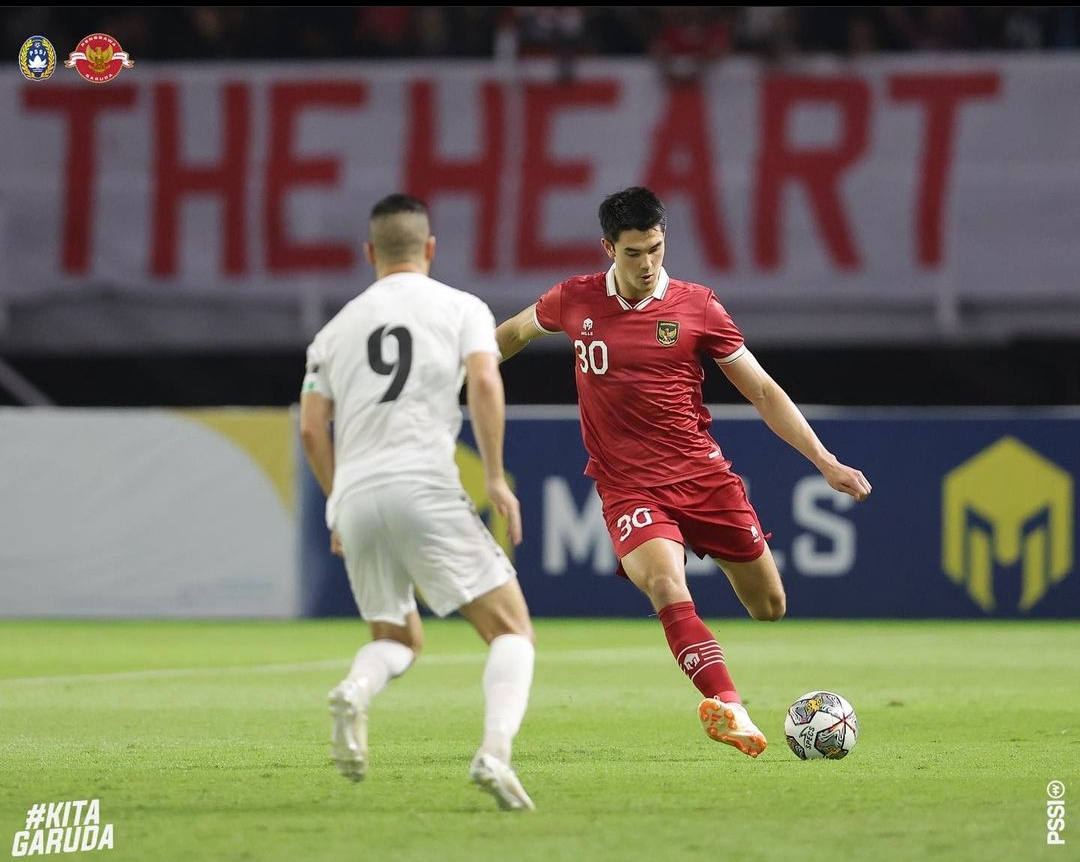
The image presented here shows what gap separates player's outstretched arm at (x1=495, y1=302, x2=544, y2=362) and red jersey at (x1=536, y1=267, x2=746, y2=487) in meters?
0.22

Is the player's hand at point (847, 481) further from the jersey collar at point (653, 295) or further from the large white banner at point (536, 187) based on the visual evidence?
the large white banner at point (536, 187)

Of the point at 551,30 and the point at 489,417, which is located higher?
the point at 551,30

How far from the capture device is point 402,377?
5844mm

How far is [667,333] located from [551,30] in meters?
10.1

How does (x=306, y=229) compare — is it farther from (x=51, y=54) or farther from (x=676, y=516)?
(x=676, y=516)

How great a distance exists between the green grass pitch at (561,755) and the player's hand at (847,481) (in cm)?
99

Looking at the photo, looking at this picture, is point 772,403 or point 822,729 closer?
point 822,729

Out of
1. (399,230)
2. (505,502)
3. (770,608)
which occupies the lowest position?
(770,608)

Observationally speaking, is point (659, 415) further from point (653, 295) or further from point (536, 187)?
point (536, 187)

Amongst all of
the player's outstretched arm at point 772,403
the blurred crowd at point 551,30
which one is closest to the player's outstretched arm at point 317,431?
the player's outstretched arm at point 772,403

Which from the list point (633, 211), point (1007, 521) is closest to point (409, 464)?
point (633, 211)

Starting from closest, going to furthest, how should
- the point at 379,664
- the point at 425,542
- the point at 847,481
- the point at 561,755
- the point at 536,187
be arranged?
the point at 425,542
the point at 379,664
the point at 847,481
the point at 561,755
the point at 536,187

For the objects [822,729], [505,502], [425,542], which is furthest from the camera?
[822,729]

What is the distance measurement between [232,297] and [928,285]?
6.10 meters
